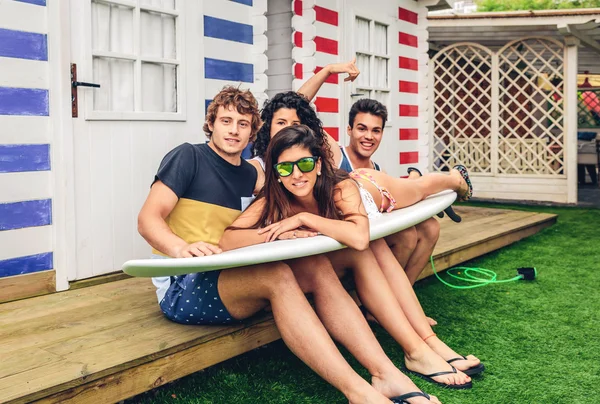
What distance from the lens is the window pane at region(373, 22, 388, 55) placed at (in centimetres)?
580

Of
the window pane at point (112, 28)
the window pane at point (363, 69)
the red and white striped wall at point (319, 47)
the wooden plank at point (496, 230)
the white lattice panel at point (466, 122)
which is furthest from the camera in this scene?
the white lattice panel at point (466, 122)

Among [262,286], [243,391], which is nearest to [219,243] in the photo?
[262,286]

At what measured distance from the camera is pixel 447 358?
8.70 feet

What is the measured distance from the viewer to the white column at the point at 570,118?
8.63 meters

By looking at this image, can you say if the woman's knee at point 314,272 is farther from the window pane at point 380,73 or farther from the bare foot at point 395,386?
the window pane at point 380,73

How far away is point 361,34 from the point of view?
221 inches

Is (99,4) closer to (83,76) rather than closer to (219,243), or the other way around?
(83,76)

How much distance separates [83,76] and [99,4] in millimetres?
415

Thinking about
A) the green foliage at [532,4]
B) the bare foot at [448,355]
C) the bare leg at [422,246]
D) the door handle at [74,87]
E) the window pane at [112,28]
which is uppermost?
the green foliage at [532,4]

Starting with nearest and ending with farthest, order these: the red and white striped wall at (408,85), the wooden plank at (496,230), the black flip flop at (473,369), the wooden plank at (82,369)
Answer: the wooden plank at (82,369) < the black flip flop at (473,369) < the wooden plank at (496,230) < the red and white striped wall at (408,85)

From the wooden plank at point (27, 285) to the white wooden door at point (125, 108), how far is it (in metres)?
0.14

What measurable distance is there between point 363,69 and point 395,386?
385 centimetres

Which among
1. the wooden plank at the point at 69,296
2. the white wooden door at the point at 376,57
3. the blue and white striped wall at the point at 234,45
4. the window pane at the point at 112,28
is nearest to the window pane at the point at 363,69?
the white wooden door at the point at 376,57

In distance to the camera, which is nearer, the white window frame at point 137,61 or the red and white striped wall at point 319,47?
the white window frame at point 137,61
